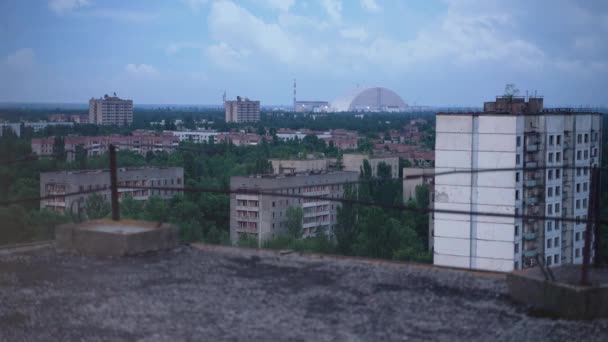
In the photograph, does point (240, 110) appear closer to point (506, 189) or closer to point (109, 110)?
point (109, 110)

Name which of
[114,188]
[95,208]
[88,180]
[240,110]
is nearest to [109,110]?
[240,110]

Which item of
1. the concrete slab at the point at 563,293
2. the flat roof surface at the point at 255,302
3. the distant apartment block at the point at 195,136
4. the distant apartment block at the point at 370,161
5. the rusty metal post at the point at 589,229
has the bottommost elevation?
the distant apartment block at the point at 370,161

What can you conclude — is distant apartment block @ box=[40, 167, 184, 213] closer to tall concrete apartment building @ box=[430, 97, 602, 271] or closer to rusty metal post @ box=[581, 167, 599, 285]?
tall concrete apartment building @ box=[430, 97, 602, 271]

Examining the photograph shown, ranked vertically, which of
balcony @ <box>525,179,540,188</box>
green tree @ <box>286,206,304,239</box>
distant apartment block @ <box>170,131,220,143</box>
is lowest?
green tree @ <box>286,206,304,239</box>

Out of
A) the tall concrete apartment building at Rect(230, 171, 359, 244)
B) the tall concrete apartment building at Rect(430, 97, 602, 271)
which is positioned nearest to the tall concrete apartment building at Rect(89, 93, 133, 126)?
the tall concrete apartment building at Rect(230, 171, 359, 244)

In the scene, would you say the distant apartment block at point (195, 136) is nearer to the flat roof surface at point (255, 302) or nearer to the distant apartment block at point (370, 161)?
the distant apartment block at point (370, 161)

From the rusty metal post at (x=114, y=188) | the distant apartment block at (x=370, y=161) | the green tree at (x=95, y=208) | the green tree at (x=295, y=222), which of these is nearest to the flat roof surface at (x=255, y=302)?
the rusty metal post at (x=114, y=188)
